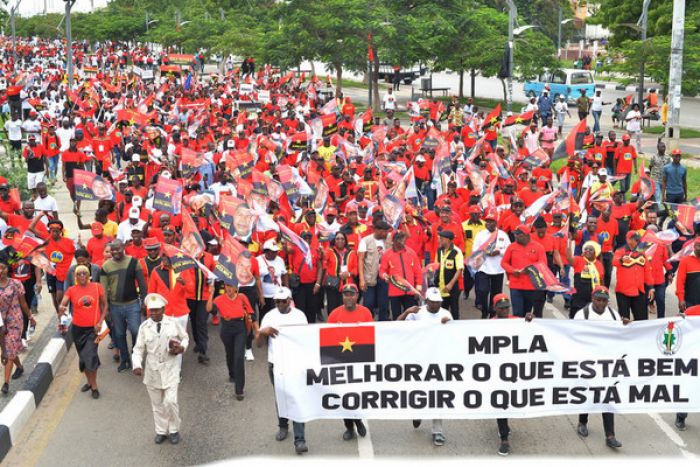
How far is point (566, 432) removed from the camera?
8664 mm

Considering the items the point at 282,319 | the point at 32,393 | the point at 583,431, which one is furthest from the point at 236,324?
the point at 583,431

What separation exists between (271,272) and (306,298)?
38.0 inches

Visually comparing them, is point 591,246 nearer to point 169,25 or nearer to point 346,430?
point 346,430

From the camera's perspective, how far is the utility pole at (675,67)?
1982cm

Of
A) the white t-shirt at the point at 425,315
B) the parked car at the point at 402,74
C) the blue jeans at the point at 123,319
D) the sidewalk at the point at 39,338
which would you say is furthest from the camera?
the parked car at the point at 402,74

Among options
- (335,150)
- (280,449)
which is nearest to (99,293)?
(280,449)

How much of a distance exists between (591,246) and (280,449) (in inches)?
165

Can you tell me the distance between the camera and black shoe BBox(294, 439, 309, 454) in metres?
8.27

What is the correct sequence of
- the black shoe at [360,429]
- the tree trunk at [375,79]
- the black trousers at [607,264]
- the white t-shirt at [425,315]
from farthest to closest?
the tree trunk at [375,79], the black trousers at [607,264], the black shoe at [360,429], the white t-shirt at [425,315]

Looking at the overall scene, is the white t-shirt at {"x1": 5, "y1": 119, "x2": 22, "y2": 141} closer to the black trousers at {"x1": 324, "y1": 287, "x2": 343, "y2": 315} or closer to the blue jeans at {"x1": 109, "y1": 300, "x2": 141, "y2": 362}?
the blue jeans at {"x1": 109, "y1": 300, "x2": 141, "y2": 362}

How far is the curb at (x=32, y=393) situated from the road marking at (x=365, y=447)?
121 inches

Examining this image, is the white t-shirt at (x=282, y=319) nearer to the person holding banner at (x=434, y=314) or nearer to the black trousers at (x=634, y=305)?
the person holding banner at (x=434, y=314)

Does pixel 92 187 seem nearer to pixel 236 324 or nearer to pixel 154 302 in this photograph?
pixel 236 324

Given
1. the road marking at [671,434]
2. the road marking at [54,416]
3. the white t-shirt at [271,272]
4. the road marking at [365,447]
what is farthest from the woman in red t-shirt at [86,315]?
the road marking at [671,434]
